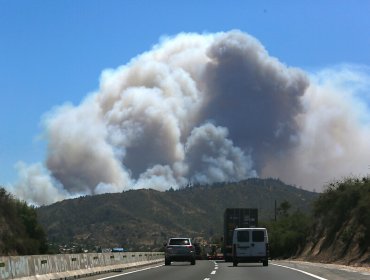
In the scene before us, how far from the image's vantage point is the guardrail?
19.9m

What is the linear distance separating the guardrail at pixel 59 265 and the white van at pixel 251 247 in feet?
22.5

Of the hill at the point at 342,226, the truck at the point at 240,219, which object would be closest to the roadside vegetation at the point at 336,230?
the hill at the point at 342,226

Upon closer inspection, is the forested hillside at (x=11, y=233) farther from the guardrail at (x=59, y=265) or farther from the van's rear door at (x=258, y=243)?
the guardrail at (x=59, y=265)

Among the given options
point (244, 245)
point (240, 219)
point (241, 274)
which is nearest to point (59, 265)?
point (241, 274)

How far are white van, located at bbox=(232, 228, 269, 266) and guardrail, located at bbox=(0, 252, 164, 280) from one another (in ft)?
22.5

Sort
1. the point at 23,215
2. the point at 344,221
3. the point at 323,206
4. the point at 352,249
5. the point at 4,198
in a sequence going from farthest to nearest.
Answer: the point at 23,215, the point at 4,198, the point at 323,206, the point at 344,221, the point at 352,249

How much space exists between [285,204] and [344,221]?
8858cm

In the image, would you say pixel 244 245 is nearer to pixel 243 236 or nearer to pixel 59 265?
pixel 243 236

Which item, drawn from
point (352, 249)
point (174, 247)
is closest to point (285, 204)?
point (352, 249)

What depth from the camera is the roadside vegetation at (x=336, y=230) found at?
187 ft

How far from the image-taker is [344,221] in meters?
67.3

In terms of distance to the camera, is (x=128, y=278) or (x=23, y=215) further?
(x=23, y=215)

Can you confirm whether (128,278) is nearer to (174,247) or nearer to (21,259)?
(21,259)

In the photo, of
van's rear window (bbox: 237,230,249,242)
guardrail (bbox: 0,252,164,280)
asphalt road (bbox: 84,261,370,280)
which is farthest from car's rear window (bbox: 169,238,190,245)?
asphalt road (bbox: 84,261,370,280)
